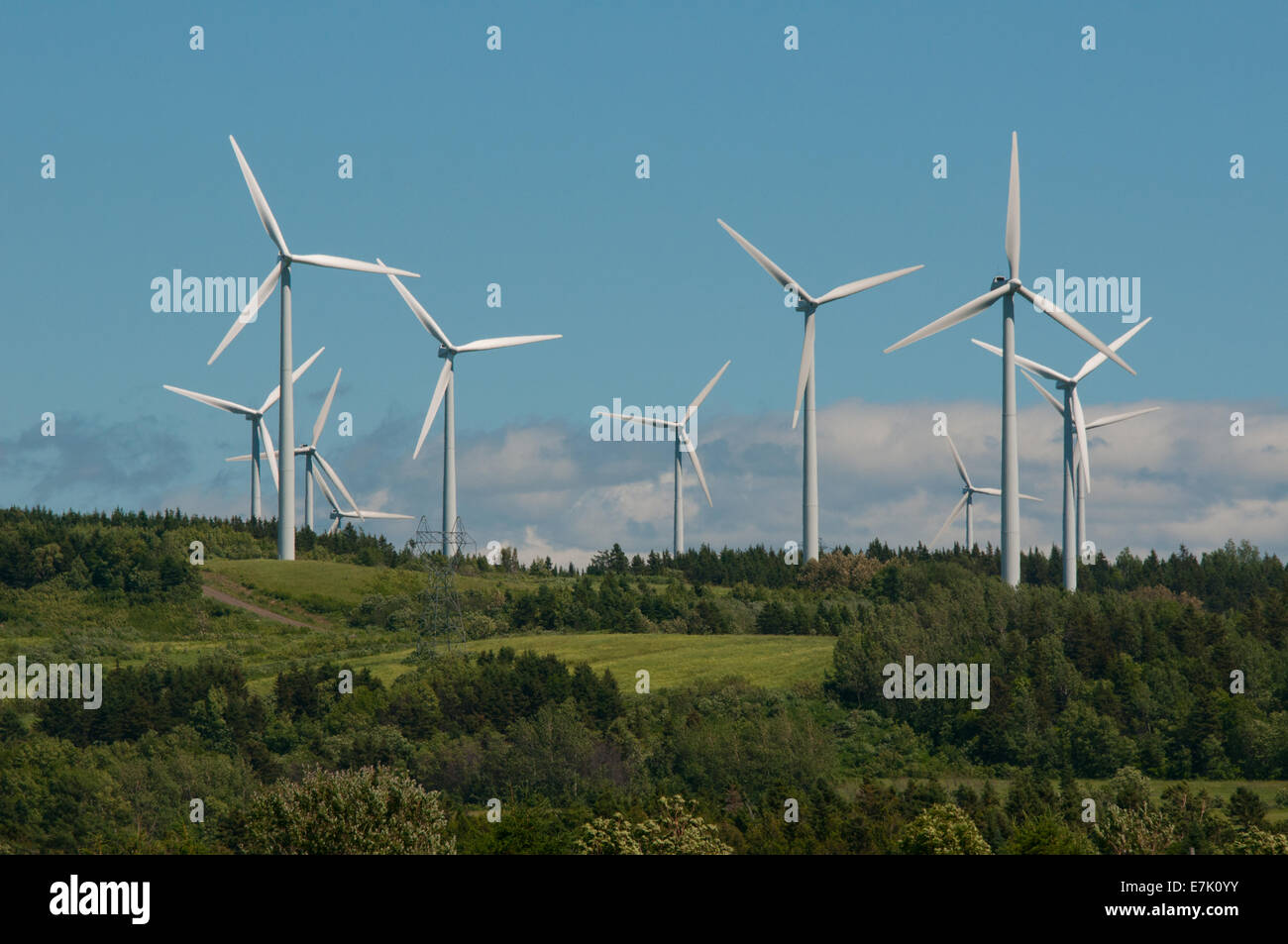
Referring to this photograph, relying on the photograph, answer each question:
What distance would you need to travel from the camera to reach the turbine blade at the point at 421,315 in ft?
507

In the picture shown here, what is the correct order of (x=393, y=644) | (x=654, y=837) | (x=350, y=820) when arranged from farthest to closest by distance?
(x=393, y=644) < (x=350, y=820) < (x=654, y=837)

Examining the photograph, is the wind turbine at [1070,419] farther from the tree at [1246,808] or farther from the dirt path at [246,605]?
the dirt path at [246,605]

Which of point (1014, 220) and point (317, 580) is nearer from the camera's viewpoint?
point (1014, 220)

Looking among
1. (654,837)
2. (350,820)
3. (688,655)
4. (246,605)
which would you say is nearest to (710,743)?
(654,837)

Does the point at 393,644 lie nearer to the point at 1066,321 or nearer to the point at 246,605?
the point at 246,605

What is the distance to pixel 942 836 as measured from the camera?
242ft

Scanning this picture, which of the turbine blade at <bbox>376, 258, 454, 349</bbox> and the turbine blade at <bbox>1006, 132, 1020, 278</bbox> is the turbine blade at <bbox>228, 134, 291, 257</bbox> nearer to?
the turbine blade at <bbox>376, 258, 454, 349</bbox>

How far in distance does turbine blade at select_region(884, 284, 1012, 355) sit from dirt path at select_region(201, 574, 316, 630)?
247 feet

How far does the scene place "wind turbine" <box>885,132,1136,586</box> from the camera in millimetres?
116688

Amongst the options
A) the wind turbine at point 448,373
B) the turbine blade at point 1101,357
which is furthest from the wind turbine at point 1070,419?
the wind turbine at point 448,373

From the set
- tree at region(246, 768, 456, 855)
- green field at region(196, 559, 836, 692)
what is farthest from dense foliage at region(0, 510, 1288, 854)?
green field at region(196, 559, 836, 692)

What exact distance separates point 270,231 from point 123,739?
49.8 m

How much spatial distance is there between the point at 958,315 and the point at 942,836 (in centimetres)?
5457

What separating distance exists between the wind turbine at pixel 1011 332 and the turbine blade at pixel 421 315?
2246 inches
